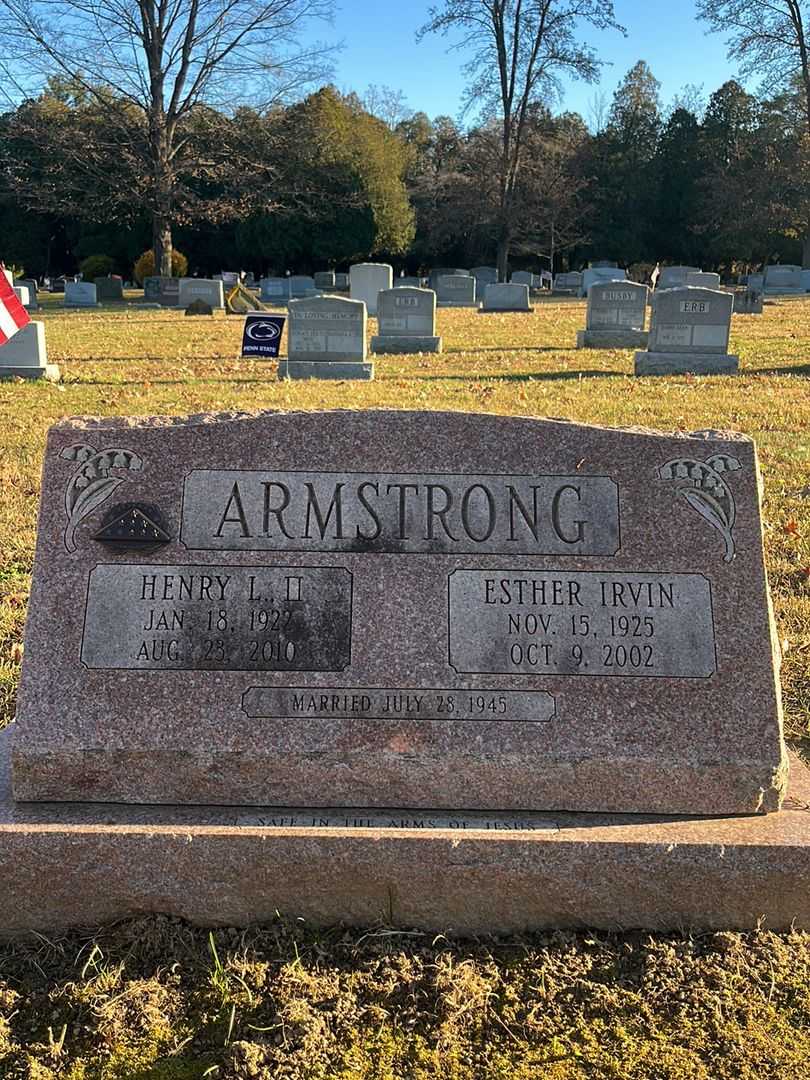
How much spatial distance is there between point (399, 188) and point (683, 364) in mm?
32519

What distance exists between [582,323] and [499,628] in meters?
20.2

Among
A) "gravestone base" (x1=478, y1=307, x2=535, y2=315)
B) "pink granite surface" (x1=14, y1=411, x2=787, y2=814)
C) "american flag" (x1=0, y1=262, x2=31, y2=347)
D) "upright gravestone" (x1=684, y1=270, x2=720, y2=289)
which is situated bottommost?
"pink granite surface" (x1=14, y1=411, x2=787, y2=814)

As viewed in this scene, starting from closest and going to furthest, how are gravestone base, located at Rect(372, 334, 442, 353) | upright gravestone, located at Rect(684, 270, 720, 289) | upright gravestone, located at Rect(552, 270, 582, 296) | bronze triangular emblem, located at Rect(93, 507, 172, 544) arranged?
1. bronze triangular emblem, located at Rect(93, 507, 172, 544)
2. gravestone base, located at Rect(372, 334, 442, 353)
3. upright gravestone, located at Rect(684, 270, 720, 289)
4. upright gravestone, located at Rect(552, 270, 582, 296)

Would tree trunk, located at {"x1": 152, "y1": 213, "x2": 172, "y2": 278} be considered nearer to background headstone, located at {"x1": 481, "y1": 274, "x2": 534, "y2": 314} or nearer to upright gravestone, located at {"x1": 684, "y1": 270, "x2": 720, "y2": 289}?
background headstone, located at {"x1": 481, "y1": 274, "x2": 534, "y2": 314}

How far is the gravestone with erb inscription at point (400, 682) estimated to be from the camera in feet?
7.80

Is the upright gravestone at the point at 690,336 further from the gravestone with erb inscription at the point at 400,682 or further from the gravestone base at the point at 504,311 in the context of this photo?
the gravestone base at the point at 504,311

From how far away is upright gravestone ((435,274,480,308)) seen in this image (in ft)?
89.4

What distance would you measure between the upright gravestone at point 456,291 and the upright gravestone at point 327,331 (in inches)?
594

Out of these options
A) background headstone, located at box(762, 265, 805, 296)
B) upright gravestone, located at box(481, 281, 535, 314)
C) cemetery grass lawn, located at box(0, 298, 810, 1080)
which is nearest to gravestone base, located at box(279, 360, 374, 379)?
cemetery grass lawn, located at box(0, 298, 810, 1080)

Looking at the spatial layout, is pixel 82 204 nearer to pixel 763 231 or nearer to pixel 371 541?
pixel 763 231

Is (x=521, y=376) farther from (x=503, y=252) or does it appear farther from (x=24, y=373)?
(x=503, y=252)

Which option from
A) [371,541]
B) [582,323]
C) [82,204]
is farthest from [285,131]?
[371,541]

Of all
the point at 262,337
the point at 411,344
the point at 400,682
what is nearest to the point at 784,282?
the point at 411,344

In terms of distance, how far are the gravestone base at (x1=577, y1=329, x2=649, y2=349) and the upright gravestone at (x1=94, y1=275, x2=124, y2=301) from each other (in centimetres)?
2004
